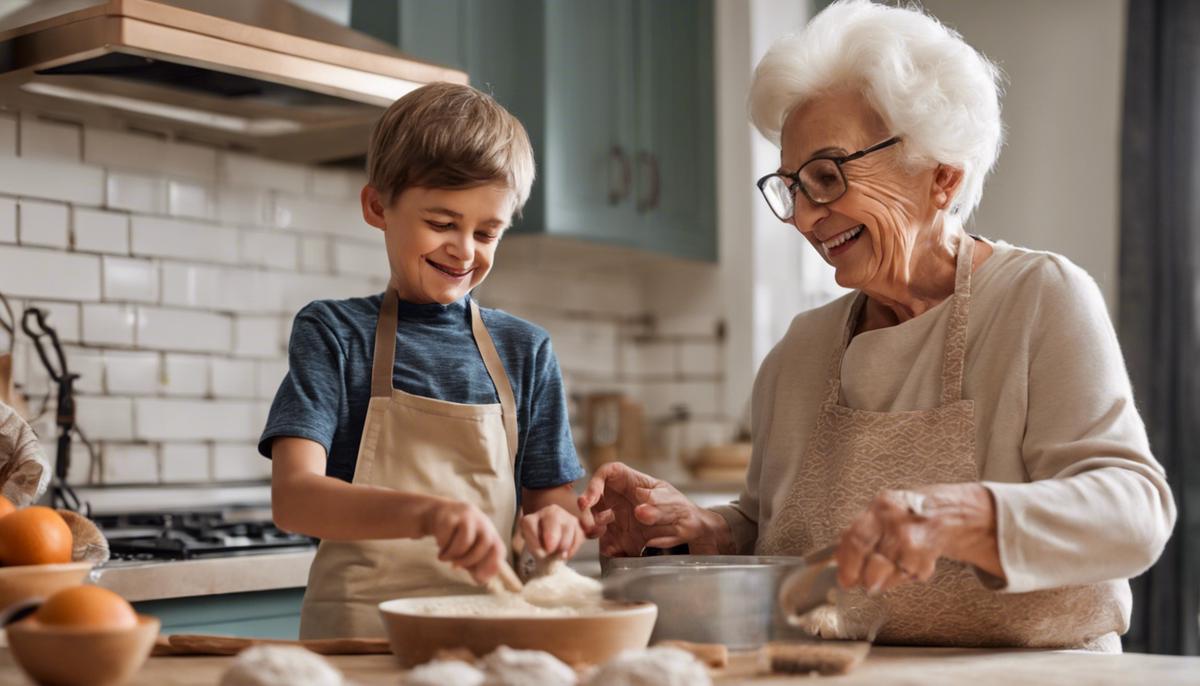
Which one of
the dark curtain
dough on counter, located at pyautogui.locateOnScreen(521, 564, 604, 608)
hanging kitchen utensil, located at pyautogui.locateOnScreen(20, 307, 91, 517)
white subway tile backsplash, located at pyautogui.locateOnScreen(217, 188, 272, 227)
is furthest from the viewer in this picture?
the dark curtain

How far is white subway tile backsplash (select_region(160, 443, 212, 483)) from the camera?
2.73 meters

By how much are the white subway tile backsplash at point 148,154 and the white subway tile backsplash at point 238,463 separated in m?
0.58

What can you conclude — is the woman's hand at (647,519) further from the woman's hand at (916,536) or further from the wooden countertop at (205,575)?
the wooden countertop at (205,575)

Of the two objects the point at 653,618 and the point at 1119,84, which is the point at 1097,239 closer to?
the point at 1119,84

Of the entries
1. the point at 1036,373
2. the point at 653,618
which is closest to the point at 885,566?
the point at 653,618

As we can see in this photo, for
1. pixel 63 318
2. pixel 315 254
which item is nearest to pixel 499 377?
pixel 63 318

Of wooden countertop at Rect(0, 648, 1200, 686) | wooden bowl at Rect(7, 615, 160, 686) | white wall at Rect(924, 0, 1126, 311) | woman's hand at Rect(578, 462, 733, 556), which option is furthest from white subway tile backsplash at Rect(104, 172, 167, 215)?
white wall at Rect(924, 0, 1126, 311)

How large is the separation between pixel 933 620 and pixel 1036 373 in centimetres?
31

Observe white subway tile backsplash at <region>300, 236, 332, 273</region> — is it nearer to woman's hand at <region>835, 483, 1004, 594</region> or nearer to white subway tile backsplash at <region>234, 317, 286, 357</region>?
white subway tile backsplash at <region>234, 317, 286, 357</region>

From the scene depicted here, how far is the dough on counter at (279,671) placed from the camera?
947 millimetres

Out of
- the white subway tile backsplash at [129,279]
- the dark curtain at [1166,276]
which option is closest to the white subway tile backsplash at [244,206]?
the white subway tile backsplash at [129,279]

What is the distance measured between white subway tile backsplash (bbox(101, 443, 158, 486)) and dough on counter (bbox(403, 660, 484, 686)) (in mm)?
1850

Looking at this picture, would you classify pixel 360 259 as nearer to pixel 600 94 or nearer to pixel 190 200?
pixel 190 200

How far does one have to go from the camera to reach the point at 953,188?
67.8 inches
